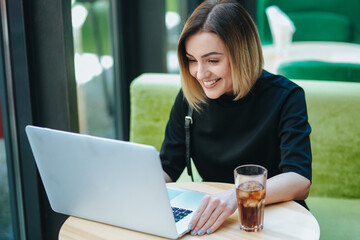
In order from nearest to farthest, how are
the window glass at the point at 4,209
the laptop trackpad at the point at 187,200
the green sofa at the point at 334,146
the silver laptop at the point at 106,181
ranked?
the silver laptop at the point at 106,181 → the laptop trackpad at the point at 187,200 → the green sofa at the point at 334,146 → the window glass at the point at 4,209

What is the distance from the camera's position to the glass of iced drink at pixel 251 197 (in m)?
1.14

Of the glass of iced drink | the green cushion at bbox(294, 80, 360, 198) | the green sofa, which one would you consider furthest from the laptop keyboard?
the green cushion at bbox(294, 80, 360, 198)

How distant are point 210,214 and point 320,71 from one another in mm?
1429

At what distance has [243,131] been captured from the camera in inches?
63.9

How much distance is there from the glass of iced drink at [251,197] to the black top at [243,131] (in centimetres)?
31

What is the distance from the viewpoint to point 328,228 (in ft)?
5.95

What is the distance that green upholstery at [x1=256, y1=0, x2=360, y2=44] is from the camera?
16.0 ft

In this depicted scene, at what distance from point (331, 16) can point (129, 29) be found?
2657mm

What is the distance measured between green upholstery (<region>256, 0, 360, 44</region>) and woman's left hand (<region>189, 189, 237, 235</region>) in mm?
3844

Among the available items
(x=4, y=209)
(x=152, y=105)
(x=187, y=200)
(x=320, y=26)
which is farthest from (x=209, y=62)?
(x=320, y=26)

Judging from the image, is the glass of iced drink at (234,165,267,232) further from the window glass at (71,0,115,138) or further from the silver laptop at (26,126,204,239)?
the window glass at (71,0,115,138)

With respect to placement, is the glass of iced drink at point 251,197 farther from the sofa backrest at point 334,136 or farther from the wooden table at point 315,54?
the wooden table at point 315,54

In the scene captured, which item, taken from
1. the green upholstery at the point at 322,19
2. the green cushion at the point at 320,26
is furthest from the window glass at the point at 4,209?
the green cushion at the point at 320,26

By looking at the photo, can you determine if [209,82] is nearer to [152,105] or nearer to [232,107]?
[232,107]
